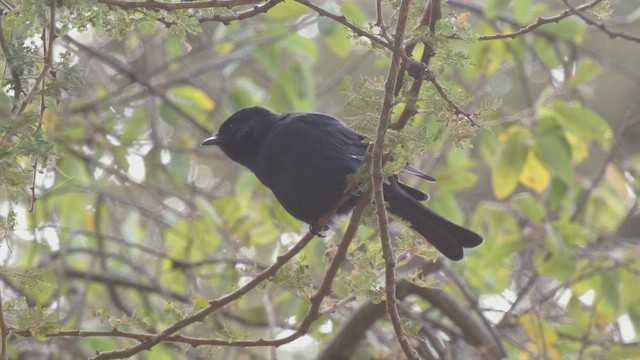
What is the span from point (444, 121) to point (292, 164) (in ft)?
6.04

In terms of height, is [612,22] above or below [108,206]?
above

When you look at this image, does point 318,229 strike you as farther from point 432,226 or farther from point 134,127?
point 134,127

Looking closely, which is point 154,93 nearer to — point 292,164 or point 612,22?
point 292,164

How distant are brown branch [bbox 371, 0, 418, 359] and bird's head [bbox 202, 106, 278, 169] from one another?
204 cm

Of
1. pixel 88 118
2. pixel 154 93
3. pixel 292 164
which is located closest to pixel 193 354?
pixel 292 164

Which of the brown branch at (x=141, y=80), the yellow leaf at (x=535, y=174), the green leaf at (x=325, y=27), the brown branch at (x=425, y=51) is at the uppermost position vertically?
the brown branch at (x=141, y=80)

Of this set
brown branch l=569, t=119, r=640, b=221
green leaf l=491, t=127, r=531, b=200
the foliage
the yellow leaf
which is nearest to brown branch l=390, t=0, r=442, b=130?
the foliage

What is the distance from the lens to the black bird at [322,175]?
13.9ft

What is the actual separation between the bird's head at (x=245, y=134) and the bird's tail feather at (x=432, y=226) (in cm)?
87

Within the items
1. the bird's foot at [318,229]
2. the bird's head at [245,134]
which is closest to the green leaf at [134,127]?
the bird's head at [245,134]

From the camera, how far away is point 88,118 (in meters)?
6.32

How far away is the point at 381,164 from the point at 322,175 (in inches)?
61.2

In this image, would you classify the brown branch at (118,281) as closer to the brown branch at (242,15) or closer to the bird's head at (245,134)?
the bird's head at (245,134)

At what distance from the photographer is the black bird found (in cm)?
424
